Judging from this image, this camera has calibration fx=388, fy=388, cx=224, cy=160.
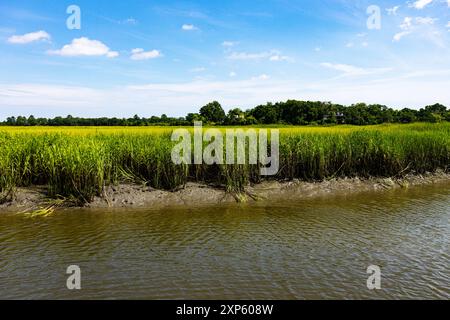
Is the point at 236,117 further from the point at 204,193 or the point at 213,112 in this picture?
the point at 204,193

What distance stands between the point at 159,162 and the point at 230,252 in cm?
510

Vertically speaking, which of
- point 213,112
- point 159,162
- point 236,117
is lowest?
point 159,162

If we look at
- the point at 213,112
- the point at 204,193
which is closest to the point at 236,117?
the point at 213,112

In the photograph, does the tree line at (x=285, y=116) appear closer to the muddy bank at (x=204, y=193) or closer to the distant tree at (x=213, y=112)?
the distant tree at (x=213, y=112)

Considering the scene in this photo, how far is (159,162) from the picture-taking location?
1135 centimetres

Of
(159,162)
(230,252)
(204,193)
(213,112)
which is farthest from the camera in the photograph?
(213,112)

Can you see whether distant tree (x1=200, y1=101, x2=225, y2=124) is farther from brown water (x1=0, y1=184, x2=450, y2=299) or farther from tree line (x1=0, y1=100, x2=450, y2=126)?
brown water (x1=0, y1=184, x2=450, y2=299)

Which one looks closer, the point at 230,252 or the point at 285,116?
the point at 230,252

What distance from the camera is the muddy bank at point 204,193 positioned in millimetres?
10414

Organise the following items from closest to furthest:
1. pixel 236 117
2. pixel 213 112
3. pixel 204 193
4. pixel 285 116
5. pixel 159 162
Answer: pixel 159 162, pixel 204 193, pixel 236 117, pixel 285 116, pixel 213 112

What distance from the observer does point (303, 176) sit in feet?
43.6

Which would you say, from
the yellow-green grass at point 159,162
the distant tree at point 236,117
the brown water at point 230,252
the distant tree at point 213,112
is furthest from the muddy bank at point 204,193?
the distant tree at point 213,112
